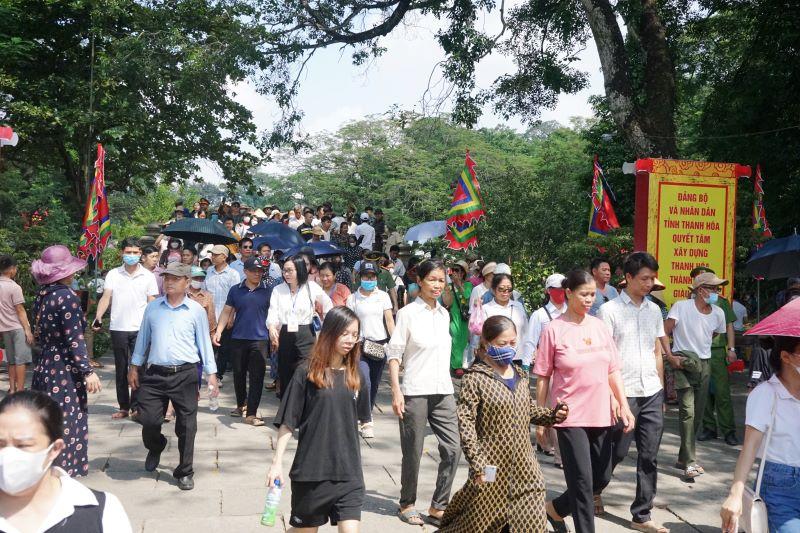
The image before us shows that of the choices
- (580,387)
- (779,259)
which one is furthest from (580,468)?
(779,259)

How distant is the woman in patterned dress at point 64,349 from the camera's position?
6375mm

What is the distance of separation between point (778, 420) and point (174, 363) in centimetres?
497

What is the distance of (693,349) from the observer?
26.9 feet

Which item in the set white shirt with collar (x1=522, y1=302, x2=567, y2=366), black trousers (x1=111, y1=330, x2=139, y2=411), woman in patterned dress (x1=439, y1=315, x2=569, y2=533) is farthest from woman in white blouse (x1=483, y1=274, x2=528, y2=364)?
black trousers (x1=111, y1=330, x2=139, y2=411)

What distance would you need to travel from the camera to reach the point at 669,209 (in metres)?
10.9

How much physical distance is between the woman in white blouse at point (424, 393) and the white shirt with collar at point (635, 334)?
130cm

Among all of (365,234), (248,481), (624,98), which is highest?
(624,98)

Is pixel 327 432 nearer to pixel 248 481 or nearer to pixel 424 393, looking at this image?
pixel 424 393

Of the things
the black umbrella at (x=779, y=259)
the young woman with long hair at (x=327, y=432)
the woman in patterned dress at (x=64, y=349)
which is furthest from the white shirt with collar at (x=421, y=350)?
the black umbrella at (x=779, y=259)

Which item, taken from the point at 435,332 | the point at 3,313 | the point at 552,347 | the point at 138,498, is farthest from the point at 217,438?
the point at 552,347

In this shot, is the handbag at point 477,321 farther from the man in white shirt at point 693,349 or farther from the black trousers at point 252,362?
the black trousers at point 252,362

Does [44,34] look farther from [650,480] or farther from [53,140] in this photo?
[650,480]

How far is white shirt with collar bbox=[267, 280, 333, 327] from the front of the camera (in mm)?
9188

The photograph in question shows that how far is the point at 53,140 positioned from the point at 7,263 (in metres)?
15.3
